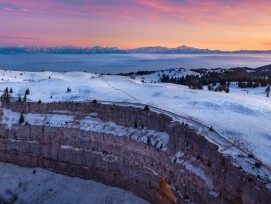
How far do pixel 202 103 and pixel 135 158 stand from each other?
11.2m

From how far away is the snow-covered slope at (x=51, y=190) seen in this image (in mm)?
36125

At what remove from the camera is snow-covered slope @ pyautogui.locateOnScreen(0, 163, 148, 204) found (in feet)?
119

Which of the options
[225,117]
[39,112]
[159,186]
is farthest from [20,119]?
[225,117]

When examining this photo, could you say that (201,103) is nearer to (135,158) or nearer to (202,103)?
(202,103)

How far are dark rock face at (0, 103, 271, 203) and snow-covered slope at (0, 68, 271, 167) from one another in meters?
2.57

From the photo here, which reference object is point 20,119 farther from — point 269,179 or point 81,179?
point 269,179

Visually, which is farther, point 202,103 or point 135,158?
point 202,103

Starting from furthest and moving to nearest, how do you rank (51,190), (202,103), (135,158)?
(202,103)
(51,190)
(135,158)

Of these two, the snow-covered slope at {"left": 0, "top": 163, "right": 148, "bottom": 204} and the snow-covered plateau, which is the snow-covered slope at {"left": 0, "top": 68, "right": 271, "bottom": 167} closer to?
the snow-covered plateau

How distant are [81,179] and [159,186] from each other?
10185 mm

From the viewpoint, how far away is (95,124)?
4197cm

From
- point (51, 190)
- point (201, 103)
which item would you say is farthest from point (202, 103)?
point (51, 190)

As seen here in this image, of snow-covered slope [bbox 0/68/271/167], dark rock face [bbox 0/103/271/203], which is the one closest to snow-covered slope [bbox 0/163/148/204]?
dark rock face [bbox 0/103/271/203]

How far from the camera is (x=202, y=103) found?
43281 millimetres
